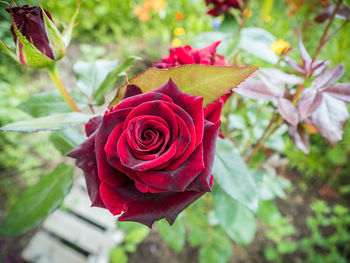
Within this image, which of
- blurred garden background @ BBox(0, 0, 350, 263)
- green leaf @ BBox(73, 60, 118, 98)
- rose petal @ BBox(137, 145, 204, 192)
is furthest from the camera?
blurred garden background @ BBox(0, 0, 350, 263)

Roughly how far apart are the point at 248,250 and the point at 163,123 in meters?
1.40

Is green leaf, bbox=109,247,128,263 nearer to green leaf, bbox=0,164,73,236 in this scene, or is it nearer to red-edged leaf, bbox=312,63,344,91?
green leaf, bbox=0,164,73,236

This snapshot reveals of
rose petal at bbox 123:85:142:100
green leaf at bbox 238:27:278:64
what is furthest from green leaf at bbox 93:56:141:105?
green leaf at bbox 238:27:278:64

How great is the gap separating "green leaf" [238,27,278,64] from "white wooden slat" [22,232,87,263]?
120 centimetres

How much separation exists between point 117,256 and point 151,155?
1.21 meters

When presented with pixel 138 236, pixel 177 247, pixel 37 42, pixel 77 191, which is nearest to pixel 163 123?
pixel 37 42

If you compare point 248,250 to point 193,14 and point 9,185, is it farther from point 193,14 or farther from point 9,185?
point 193,14

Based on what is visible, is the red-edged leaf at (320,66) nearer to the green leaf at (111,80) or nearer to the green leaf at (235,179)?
the green leaf at (235,179)

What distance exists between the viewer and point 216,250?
1083 millimetres

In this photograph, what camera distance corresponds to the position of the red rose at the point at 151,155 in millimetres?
253

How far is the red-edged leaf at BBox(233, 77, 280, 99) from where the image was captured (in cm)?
41

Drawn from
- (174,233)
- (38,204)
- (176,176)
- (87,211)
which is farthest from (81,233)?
(176,176)

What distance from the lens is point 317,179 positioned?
65.2 inches

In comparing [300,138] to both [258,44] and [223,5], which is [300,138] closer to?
[258,44]
